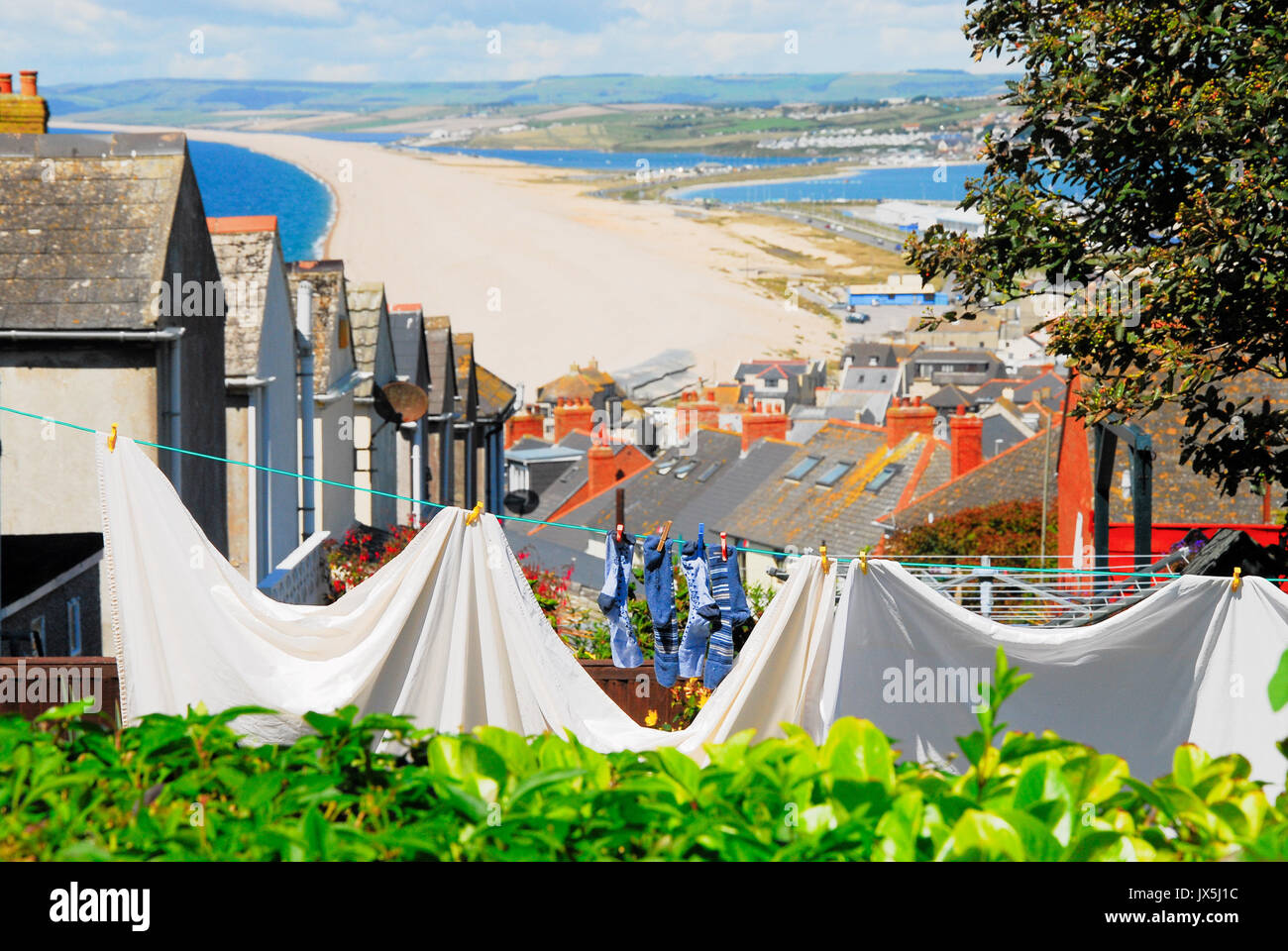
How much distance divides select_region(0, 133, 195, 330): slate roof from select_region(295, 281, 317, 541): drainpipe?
6.60 m

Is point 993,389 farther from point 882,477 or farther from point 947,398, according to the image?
point 882,477

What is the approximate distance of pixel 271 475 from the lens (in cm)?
1758

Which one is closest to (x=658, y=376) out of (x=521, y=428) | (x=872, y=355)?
(x=872, y=355)

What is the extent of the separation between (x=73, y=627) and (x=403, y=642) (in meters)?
5.70

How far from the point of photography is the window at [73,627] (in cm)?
1230

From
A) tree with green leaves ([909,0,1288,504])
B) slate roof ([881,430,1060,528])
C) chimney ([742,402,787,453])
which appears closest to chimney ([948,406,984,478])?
slate roof ([881,430,1060,528])

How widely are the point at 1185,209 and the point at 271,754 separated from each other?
26.8ft

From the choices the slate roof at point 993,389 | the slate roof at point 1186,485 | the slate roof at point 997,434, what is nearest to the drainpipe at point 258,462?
the slate roof at point 1186,485

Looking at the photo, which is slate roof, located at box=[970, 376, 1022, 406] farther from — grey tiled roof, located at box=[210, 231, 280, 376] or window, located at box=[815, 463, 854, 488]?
grey tiled roof, located at box=[210, 231, 280, 376]

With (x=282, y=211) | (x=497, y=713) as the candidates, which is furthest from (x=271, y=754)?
(x=282, y=211)

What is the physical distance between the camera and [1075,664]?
8.52 metres

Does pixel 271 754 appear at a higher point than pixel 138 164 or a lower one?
lower

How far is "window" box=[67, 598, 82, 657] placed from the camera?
12.3 metres
